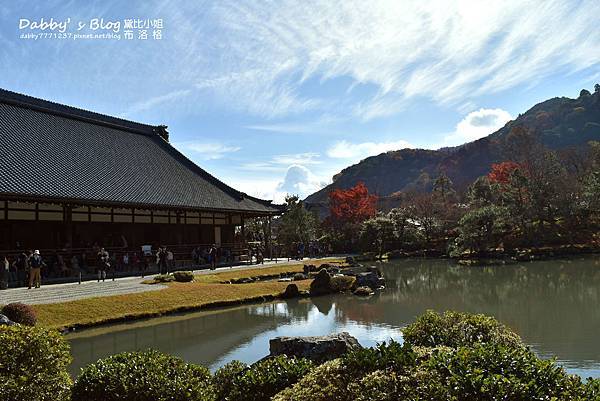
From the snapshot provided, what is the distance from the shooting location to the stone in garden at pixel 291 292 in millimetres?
19688

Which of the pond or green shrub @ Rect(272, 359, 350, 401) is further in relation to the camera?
the pond

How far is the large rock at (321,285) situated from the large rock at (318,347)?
13.7 m

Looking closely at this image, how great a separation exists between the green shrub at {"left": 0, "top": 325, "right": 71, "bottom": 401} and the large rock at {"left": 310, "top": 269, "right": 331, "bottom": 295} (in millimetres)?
14873

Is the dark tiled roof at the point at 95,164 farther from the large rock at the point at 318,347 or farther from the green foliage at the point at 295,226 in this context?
the large rock at the point at 318,347

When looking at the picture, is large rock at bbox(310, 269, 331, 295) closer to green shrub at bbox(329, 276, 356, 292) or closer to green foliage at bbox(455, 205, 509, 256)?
green shrub at bbox(329, 276, 356, 292)

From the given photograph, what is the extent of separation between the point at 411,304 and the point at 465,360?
14.6 metres

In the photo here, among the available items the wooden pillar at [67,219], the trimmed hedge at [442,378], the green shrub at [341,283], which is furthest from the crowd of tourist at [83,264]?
the trimmed hedge at [442,378]

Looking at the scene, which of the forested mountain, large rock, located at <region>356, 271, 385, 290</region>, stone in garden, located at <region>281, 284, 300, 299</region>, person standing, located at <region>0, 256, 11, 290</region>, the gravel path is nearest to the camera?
the gravel path

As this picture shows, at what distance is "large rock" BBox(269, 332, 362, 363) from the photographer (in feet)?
20.9

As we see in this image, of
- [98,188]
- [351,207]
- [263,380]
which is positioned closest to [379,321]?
[263,380]

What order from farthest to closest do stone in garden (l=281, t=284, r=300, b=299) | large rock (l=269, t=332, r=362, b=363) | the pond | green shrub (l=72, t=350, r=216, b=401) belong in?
stone in garden (l=281, t=284, r=300, b=299) → the pond → large rock (l=269, t=332, r=362, b=363) → green shrub (l=72, t=350, r=216, b=401)

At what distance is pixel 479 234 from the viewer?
36.6 meters

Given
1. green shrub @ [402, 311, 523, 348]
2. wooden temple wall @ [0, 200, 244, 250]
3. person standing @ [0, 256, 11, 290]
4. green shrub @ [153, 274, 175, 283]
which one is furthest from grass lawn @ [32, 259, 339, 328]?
green shrub @ [402, 311, 523, 348]

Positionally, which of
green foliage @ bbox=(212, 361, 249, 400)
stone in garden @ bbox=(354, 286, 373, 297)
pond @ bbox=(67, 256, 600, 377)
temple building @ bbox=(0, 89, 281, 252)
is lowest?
pond @ bbox=(67, 256, 600, 377)
